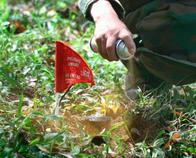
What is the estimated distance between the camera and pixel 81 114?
6.84ft

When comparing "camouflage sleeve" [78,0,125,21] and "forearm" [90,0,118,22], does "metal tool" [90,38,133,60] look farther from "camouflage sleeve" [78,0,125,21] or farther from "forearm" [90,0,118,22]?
"camouflage sleeve" [78,0,125,21]

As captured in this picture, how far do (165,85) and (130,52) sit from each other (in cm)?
53

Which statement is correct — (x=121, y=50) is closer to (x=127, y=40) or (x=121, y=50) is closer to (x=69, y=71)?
(x=127, y=40)

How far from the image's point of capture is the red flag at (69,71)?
1930mm

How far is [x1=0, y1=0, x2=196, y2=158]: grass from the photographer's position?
68.6 inches

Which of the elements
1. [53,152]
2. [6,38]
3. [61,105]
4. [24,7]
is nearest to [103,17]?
[61,105]

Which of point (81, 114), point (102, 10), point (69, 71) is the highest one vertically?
point (102, 10)

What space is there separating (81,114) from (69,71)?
0.71 ft

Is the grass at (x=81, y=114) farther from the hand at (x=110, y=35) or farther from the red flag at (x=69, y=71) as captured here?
the hand at (x=110, y=35)

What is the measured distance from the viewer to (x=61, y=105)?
214cm

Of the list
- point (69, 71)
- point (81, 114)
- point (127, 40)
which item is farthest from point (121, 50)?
point (81, 114)

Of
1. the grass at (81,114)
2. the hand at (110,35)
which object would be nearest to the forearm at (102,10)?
the hand at (110,35)

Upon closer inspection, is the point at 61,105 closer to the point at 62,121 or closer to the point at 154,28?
the point at 62,121

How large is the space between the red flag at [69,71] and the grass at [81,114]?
4.6 inches
